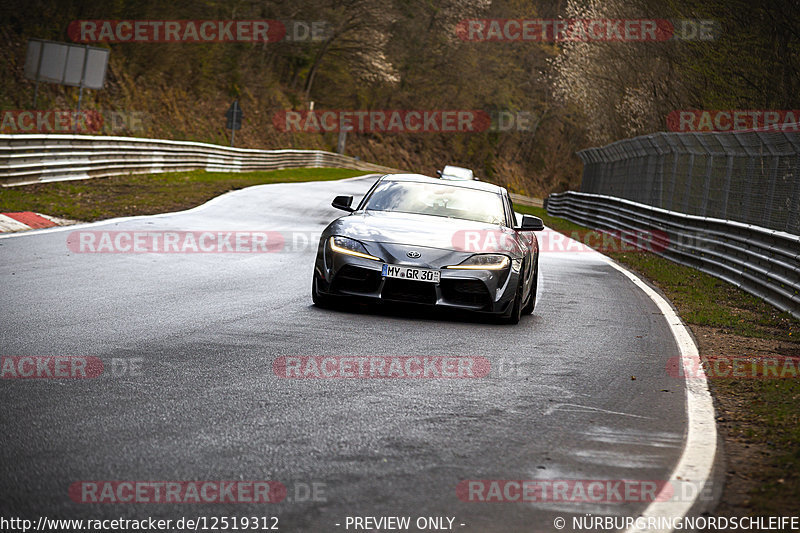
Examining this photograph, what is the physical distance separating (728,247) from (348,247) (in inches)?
325

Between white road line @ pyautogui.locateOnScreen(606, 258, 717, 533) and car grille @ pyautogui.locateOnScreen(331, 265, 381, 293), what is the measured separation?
272 cm

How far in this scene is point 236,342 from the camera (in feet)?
24.0

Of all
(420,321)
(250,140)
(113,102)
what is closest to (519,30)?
(250,140)

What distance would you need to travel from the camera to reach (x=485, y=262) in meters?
9.15

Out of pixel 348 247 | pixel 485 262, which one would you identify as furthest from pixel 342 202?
pixel 485 262

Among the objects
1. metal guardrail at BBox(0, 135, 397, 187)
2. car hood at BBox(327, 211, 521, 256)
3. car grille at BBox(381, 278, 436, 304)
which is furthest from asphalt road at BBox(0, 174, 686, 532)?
metal guardrail at BBox(0, 135, 397, 187)

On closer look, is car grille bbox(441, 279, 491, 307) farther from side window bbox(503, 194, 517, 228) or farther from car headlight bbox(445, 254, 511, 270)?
side window bbox(503, 194, 517, 228)

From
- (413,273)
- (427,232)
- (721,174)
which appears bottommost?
(413,273)

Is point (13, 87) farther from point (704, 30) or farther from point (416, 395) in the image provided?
point (416, 395)

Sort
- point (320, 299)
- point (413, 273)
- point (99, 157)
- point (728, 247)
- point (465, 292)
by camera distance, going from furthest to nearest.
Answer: point (99, 157) → point (728, 247) → point (320, 299) → point (465, 292) → point (413, 273)

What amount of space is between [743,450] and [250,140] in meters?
53.3

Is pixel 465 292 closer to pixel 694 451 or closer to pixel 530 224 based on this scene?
pixel 530 224

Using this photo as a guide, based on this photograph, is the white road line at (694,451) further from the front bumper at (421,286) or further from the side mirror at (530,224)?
the side mirror at (530,224)

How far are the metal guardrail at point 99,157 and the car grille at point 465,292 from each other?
42.5ft
